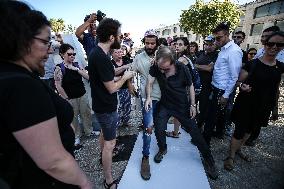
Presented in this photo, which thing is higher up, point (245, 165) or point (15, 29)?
point (15, 29)

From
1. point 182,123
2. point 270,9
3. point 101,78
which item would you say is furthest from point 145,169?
point 270,9

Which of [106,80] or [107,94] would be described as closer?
[106,80]

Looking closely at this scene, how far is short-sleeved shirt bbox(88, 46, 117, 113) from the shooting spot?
272cm

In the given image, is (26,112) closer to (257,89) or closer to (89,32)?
(257,89)

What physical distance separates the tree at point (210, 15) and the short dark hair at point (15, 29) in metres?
33.3

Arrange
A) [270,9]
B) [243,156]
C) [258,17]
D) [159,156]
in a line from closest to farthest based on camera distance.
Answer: [159,156], [243,156], [270,9], [258,17]

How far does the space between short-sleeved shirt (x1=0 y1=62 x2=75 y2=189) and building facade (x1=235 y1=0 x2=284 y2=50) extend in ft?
109

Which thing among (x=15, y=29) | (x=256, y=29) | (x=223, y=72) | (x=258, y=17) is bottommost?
(x=256, y=29)

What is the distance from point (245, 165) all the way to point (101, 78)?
3096mm

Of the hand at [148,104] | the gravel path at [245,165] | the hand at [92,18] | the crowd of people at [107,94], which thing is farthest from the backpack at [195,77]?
the hand at [92,18]

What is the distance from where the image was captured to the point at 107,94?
9.85ft

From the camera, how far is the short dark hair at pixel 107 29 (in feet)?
9.17

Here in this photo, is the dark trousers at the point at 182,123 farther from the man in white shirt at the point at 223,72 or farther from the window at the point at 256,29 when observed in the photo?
the window at the point at 256,29

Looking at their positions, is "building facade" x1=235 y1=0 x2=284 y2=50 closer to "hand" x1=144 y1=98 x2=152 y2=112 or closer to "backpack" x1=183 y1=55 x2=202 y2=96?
"backpack" x1=183 y1=55 x2=202 y2=96
